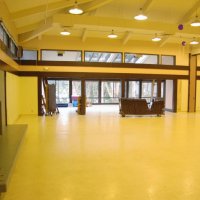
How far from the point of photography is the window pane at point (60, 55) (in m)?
12.1

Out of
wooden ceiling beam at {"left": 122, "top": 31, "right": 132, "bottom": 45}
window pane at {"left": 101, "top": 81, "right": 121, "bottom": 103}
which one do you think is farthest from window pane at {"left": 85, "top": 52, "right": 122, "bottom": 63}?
window pane at {"left": 101, "top": 81, "right": 121, "bottom": 103}

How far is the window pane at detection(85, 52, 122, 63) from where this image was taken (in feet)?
41.7

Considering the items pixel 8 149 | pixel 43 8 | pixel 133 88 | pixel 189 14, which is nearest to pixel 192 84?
pixel 189 14

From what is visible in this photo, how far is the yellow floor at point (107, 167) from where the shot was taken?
3.23 meters

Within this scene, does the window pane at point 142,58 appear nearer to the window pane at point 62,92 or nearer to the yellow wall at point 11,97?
the window pane at point 62,92

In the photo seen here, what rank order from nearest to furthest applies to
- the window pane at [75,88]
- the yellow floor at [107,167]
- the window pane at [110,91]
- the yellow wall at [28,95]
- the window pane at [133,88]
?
the yellow floor at [107,167]
the yellow wall at [28,95]
the window pane at [75,88]
the window pane at [110,91]
the window pane at [133,88]

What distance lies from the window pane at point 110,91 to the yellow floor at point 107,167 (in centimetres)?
1125

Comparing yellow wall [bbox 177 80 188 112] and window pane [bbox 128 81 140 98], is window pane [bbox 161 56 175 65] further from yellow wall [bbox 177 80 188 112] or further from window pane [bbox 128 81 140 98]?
window pane [bbox 128 81 140 98]

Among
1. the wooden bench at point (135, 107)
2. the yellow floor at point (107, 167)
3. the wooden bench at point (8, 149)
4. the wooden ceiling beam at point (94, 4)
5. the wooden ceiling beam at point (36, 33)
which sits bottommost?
the yellow floor at point (107, 167)

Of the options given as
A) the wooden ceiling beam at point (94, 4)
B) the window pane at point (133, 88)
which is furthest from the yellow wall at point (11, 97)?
the window pane at point (133, 88)

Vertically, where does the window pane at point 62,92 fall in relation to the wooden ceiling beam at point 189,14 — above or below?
below

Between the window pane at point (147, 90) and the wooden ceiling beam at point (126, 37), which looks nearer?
the wooden ceiling beam at point (126, 37)

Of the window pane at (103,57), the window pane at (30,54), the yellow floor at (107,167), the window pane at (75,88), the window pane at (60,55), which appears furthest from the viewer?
the window pane at (75,88)

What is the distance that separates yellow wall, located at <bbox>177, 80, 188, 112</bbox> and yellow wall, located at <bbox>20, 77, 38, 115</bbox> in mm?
7647
